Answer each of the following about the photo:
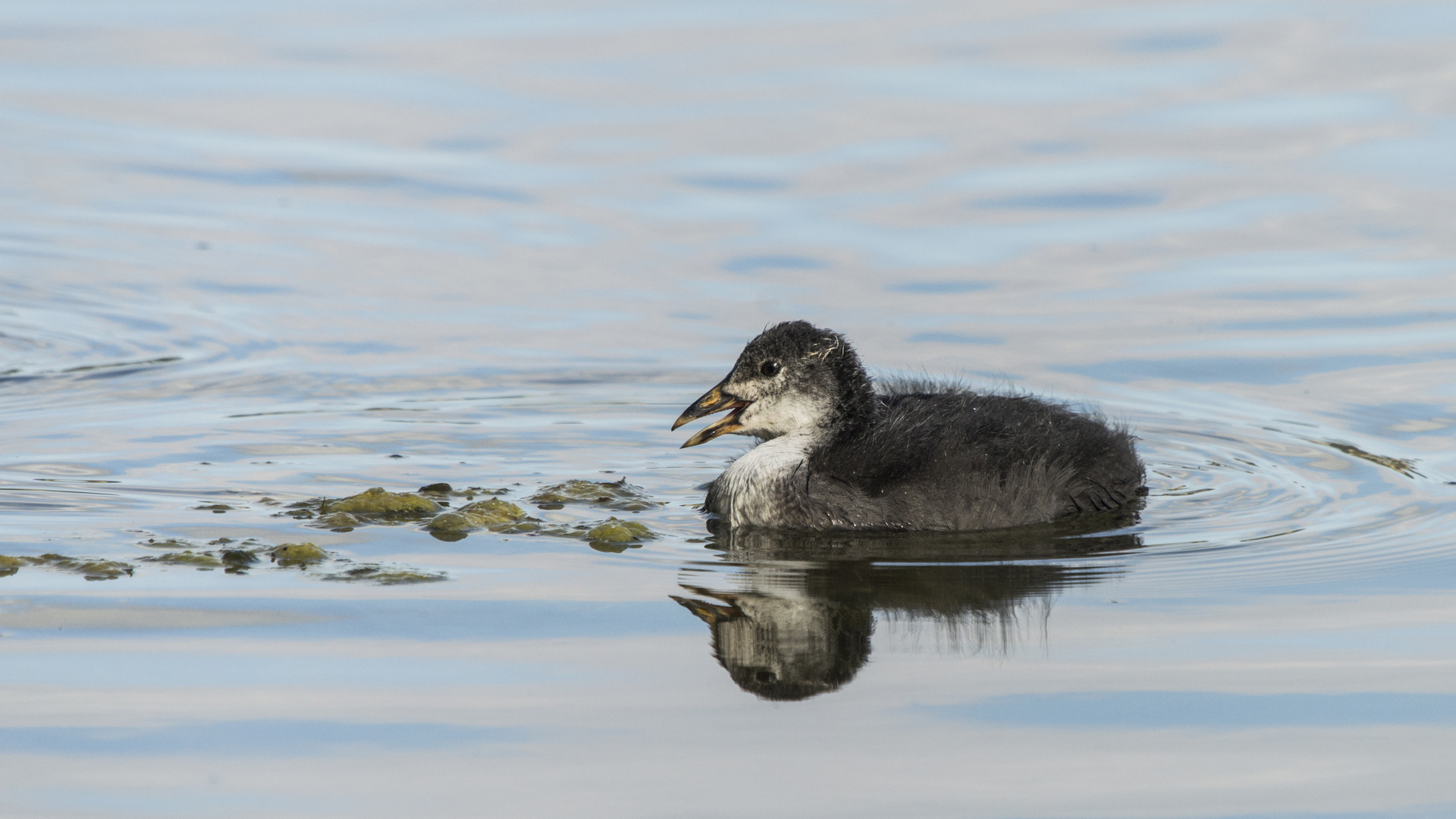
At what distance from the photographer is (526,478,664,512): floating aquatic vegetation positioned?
26.1 feet

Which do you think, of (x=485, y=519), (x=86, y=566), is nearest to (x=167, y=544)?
(x=86, y=566)

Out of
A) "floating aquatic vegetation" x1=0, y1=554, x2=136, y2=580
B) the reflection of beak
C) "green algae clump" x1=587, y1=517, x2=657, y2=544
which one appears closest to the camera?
"floating aquatic vegetation" x1=0, y1=554, x2=136, y2=580

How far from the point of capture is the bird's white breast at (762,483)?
306 inches

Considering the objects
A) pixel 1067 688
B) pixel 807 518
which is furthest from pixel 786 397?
pixel 1067 688

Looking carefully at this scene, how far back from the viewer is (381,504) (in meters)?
7.68

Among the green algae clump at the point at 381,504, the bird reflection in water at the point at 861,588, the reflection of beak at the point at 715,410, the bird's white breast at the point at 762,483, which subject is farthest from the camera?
the reflection of beak at the point at 715,410

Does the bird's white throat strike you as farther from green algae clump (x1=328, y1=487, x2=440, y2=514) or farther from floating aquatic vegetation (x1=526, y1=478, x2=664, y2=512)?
green algae clump (x1=328, y1=487, x2=440, y2=514)

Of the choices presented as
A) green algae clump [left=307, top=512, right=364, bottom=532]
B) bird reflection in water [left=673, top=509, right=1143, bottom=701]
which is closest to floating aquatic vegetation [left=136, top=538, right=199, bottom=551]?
green algae clump [left=307, top=512, right=364, bottom=532]

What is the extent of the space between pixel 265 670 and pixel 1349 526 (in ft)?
14.1

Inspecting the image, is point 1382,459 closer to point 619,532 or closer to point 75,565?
point 619,532

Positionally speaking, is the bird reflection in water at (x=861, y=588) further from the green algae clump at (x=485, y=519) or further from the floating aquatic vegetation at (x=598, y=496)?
the green algae clump at (x=485, y=519)

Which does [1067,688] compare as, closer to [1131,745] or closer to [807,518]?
[1131,745]

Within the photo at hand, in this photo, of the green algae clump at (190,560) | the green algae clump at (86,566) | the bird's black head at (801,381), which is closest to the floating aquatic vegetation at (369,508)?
the green algae clump at (190,560)

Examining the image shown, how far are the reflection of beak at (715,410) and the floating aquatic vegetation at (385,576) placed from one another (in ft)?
5.93
